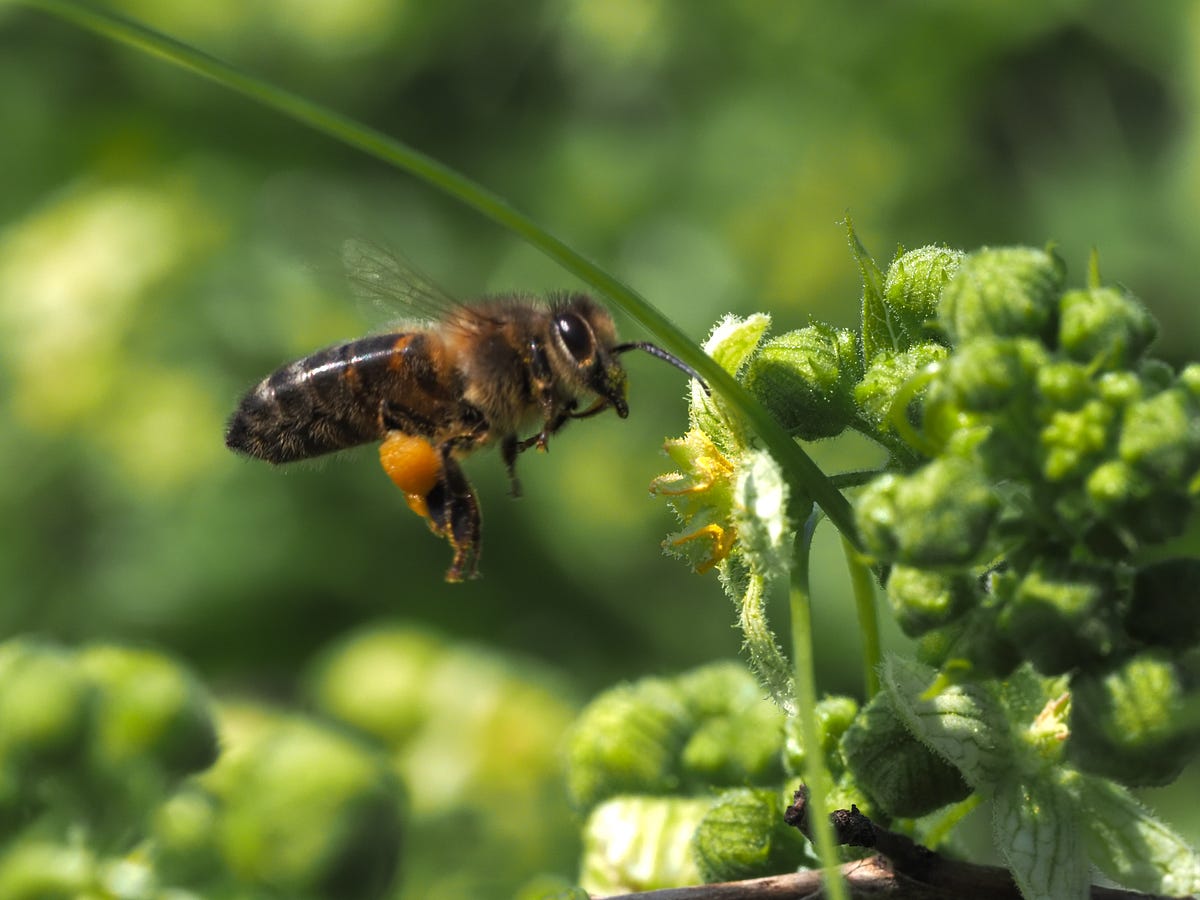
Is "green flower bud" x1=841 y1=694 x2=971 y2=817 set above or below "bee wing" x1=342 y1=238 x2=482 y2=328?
below

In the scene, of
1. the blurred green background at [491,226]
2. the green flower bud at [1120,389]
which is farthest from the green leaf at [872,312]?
the blurred green background at [491,226]

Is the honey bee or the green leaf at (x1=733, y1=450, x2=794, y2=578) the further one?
the honey bee

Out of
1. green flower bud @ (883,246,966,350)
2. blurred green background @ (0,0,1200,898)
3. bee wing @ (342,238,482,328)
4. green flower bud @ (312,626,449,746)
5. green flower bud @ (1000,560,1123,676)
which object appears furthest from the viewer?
blurred green background @ (0,0,1200,898)

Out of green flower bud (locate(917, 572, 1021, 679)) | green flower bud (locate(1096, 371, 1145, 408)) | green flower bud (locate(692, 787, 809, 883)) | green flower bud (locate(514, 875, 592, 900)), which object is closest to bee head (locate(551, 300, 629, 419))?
green flower bud (locate(514, 875, 592, 900))

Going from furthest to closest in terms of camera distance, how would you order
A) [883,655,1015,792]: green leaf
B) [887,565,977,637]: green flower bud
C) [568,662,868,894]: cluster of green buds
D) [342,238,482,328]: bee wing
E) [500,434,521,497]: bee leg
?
[500,434,521,497]: bee leg < [342,238,482,328]: bee wing < [568,662,868,894]: cluster of green buds < [883,655,1015,792]: green leaf < [887,565,977,637]: green flower bud

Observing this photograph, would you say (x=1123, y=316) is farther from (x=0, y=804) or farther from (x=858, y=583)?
(x=0, y=804)

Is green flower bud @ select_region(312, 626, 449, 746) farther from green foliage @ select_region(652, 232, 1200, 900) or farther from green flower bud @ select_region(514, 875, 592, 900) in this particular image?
green foliage @ select_region(652, 232, 1200, 900)

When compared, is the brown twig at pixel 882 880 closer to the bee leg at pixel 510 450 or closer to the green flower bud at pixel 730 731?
the green flower bud at pixel 730 731
